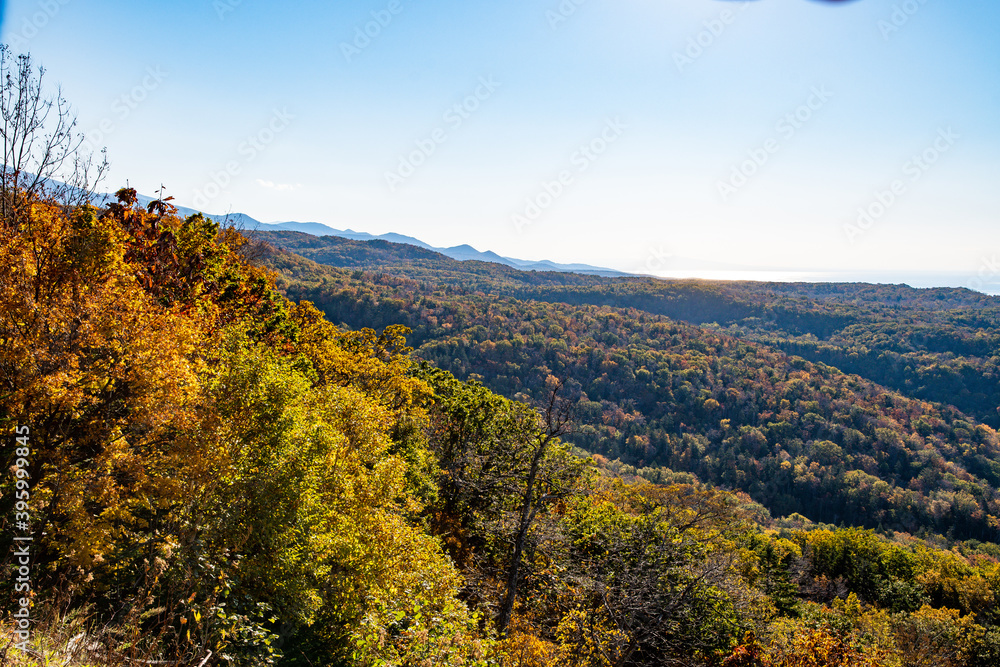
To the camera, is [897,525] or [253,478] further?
[897,525]

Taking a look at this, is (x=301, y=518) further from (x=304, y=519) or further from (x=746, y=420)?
(x=746, y=420)

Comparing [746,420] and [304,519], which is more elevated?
[304,519]

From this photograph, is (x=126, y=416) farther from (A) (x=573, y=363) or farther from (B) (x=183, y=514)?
(A) (x=573, y=363)

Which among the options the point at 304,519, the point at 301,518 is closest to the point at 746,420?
the point at 304,519

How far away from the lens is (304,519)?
1201cm

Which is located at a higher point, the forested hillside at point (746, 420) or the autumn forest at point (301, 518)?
the autumn forest at point (301, 518)

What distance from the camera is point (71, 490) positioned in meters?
8.60

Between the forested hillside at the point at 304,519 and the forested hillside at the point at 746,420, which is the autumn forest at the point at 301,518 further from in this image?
the forested hillside at the point at 746,420

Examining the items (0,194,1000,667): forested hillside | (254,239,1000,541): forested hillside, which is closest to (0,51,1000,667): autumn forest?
(0,194,1000,667): forested hillside

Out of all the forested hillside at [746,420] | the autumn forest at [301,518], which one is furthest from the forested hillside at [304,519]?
the forested hillside at [746,420]

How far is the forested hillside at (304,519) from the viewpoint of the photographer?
8867 millimetres

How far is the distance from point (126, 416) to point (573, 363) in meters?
174

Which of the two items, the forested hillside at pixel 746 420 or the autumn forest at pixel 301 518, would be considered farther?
the forested hillside at pixel 746 420

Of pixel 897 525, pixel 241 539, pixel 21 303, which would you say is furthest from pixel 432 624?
pixel 897 525
